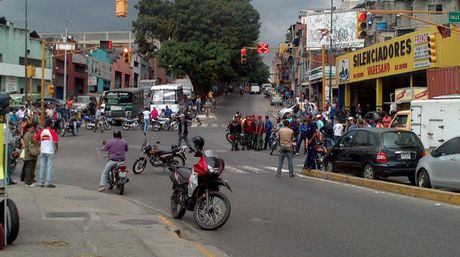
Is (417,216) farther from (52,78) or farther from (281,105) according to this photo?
(281,105)

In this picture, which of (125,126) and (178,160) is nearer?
(178,160)

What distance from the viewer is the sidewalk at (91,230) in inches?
317

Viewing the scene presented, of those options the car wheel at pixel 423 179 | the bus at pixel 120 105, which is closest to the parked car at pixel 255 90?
the bus at pixel 120 105

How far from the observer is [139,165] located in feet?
61.6

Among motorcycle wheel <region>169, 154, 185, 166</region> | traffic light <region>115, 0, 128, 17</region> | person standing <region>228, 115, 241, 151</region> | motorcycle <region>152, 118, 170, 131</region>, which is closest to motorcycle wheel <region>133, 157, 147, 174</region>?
motorcycle wheel <region>169, 154, 185, 166</region>

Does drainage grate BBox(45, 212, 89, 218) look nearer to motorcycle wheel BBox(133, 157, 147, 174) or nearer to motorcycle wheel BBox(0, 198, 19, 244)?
motorcycle wheel BBox(0, 198, 19, 244)

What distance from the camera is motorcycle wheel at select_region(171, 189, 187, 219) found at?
Answer: 1121 centimetres

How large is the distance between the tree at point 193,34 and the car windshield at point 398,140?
47.9m

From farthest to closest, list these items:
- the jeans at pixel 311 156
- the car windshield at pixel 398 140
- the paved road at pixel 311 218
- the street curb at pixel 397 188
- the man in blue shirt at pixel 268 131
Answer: the man in blue shirt at pixel 268 131, the jeans at pixel 311 156, the car windshield at pixel 398 140, the street curb at pixel 397 188, the paved road at pixel 311 218

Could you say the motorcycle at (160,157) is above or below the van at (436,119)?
below

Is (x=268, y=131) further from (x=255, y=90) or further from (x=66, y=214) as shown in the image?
(x=255, y=90)

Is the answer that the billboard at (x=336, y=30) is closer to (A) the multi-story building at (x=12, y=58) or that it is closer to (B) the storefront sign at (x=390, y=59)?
(B) the storefront sign at (x=390, y=59)

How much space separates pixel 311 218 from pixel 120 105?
37.1 metres

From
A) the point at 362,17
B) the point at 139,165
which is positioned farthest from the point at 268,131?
the point at 139,165
